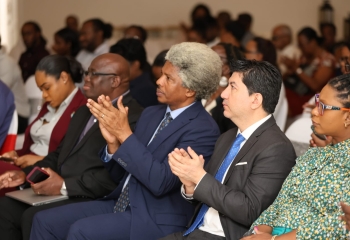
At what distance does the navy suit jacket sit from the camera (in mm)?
2891

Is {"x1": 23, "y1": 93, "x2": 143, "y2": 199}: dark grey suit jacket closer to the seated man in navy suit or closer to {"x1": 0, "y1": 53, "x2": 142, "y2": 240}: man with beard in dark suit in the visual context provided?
{"x1": 0, "y1": 53, "x2": 142, "y2": 240}: man with beard in dark suit

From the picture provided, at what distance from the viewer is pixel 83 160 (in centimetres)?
350

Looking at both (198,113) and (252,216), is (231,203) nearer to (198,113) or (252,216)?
(252,216)

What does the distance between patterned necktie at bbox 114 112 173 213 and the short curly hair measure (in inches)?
7.8

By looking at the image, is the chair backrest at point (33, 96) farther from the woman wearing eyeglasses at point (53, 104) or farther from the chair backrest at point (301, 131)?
the chair backrest at point (301, 131)

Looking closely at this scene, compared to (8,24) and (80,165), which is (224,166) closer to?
(80,165)

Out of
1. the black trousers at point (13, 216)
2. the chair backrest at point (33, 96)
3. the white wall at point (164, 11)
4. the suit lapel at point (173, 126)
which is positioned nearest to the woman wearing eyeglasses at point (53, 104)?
the black trousers at point (13, 216)

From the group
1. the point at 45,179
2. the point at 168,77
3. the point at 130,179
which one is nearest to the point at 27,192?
the point at 45,179

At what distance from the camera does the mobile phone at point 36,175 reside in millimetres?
3355

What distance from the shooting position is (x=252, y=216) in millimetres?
2498

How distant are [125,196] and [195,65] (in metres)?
0.76

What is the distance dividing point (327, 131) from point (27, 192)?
182cm

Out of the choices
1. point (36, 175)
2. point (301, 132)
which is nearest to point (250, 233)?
point (301, 132)

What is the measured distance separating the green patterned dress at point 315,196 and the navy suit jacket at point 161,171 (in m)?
0.61
